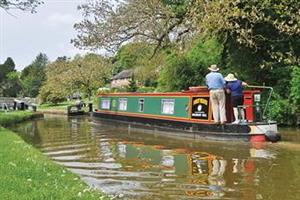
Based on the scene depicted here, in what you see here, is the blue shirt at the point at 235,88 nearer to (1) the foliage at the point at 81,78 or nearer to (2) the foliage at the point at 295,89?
(2) the foliage at the point at 295,89

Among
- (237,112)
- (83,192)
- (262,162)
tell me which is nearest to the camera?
(83,192)

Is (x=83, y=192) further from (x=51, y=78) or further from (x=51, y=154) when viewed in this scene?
(x=51, y=78)

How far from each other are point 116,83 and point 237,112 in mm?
85125

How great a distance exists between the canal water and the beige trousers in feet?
2.68

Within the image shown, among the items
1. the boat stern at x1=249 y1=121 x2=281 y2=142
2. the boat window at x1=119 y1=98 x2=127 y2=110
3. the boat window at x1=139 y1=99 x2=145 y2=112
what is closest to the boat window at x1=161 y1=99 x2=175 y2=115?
the boat window at x1=139 y1=99 x2=145 y2=112

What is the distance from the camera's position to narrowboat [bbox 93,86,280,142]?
573 inches

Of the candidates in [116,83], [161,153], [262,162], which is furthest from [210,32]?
[116,83]

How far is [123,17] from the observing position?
2125 cm

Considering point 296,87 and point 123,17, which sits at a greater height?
point 123,17

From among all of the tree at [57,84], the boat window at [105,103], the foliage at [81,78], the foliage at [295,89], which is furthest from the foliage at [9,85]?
the foliage at [295,89]

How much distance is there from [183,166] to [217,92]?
521 cm

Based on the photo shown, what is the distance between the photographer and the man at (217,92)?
15.3 metres

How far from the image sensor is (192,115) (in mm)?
17266

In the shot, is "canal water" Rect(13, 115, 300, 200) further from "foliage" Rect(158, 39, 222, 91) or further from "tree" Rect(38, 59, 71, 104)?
"tree" Rect(38, 59, 71, 104)
